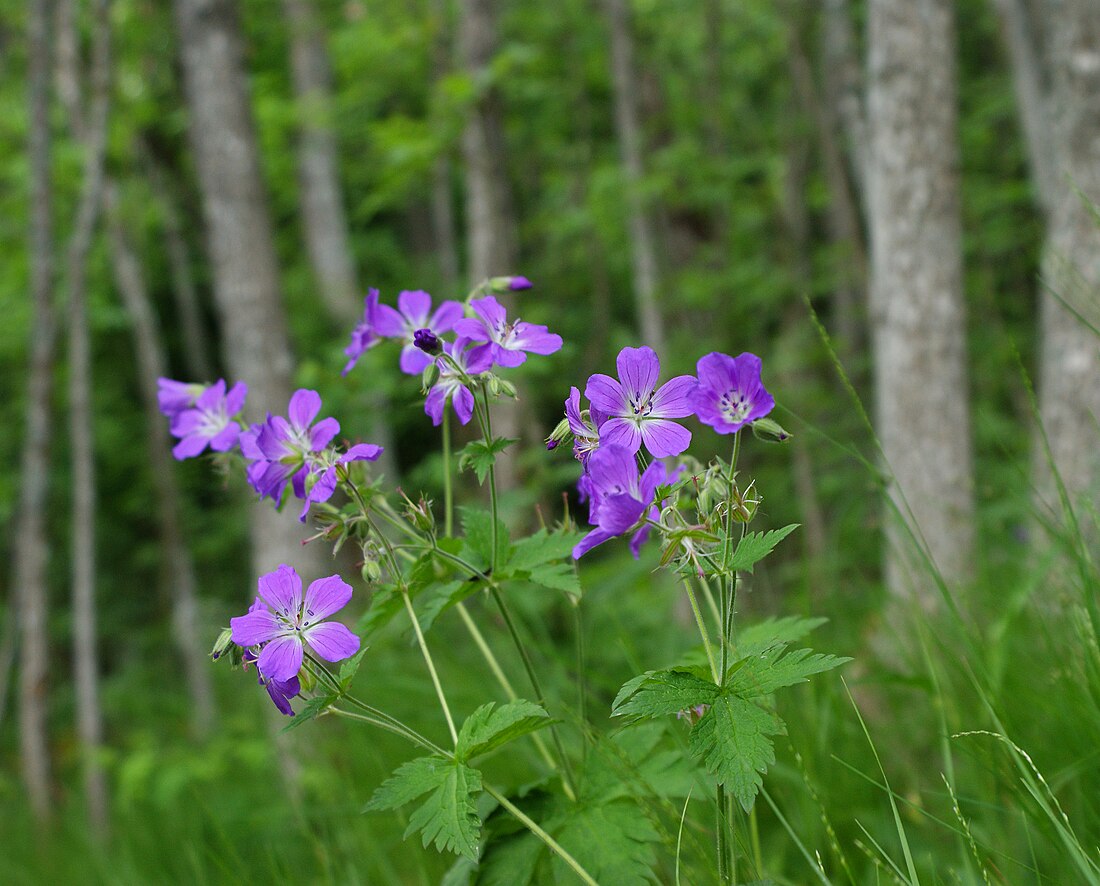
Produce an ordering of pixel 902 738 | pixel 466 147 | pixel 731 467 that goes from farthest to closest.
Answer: pixel 466 147 < pixel 902 738 < pixel 731 467

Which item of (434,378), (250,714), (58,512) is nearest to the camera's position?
(434,378)

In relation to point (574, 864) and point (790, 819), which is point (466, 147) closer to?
point (790, 819)

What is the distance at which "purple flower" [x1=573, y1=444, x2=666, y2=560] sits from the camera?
116 centimetres

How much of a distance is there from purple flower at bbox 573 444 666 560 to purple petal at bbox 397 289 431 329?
0.64 m

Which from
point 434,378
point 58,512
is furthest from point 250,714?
point 58,512

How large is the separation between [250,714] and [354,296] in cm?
643

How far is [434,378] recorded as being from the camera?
1.44 m

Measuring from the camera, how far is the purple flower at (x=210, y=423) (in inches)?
66.2

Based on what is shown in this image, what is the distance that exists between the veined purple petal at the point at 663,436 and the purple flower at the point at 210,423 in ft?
2.62

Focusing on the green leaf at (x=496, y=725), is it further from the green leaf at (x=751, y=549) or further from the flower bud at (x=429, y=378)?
the flower bud at (x=429, y=378)

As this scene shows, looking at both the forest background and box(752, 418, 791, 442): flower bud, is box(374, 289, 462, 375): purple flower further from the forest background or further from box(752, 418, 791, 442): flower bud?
box(752, 418, 791, 442): flower bud

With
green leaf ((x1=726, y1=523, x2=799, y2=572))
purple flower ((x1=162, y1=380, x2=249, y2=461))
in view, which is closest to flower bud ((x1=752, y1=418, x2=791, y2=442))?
green leaf ((x1=726, y1=523, x2=799, y2=572))

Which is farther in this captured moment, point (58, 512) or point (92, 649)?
point (58, 512)

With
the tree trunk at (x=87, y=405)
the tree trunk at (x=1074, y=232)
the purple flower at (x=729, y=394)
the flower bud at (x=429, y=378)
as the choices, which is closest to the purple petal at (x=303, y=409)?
the flower bud at (x=429, y=378)
